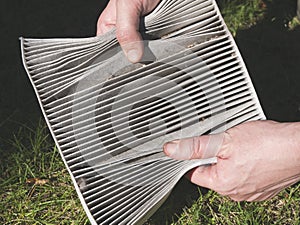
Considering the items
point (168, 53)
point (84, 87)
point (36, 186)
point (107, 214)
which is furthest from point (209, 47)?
point (36, 186)

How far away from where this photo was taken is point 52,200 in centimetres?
190

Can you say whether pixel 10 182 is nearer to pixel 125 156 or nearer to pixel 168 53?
pixel 125 156

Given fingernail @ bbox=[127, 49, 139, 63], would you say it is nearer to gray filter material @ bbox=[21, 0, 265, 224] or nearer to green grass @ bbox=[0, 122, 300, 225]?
gray filter material @ bbox=[21, 0, 265, 224]

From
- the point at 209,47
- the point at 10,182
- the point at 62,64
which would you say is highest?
the point at 62,64

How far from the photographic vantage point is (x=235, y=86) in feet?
5.40

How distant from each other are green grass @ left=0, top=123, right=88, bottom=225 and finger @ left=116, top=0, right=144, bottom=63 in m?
0.52

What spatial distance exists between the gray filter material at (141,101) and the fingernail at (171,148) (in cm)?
8

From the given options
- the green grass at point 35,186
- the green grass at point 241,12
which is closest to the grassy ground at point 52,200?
the green grass at point 35,186

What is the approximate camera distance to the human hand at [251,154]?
150 centimetres

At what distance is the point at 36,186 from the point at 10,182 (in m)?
Answer: 0.09

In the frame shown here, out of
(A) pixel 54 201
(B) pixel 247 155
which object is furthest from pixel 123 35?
(A) pixel 54 201

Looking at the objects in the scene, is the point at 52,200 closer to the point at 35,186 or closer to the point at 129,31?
the point at 35,186

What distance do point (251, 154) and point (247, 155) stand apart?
10 millimetres

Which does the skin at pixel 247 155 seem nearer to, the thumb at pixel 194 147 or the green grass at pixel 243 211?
the thumb at pixel 194 147
